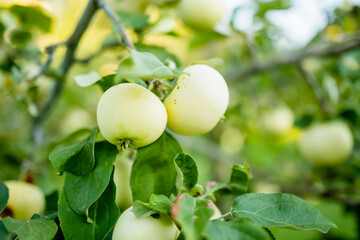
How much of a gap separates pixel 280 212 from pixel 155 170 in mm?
213

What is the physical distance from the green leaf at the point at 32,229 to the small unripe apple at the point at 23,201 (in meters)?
0.22

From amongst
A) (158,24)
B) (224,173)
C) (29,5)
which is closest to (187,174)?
(158,24)

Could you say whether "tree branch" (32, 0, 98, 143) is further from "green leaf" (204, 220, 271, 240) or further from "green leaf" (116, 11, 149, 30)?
"green leaf" (204, 220, 271, 240)

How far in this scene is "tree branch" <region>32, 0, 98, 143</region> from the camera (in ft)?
2.36

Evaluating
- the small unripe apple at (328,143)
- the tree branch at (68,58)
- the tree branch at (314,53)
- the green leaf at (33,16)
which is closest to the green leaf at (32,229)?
the tree branch at (68,58)

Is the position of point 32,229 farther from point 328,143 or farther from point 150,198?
point 328,143

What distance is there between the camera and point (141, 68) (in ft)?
1.40

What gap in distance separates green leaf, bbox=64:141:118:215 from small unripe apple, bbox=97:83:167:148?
60mm

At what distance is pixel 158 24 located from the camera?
868mm

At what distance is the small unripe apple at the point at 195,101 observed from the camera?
0.54 meters

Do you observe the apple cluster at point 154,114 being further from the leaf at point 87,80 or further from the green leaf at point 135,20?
the green leaf at point 135,20

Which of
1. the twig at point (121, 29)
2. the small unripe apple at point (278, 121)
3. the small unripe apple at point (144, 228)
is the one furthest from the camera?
the small unripe apple at point (278, 121)

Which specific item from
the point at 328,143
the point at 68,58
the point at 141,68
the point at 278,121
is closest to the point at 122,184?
the point at 141,68

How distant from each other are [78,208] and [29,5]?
2.27 feet
